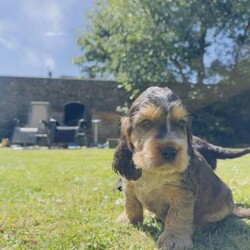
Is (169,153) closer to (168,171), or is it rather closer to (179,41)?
(168,171)

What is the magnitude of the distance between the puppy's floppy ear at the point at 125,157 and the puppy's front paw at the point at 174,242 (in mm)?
651

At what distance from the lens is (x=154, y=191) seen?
3854 millimetres

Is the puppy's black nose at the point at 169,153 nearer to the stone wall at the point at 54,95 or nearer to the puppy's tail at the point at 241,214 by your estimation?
the puppy's tail at the point at 241,214

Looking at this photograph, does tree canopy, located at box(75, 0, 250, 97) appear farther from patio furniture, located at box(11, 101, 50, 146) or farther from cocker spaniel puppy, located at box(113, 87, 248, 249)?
cocker spaniel puppy, located at box(113, 87, 248, 249)

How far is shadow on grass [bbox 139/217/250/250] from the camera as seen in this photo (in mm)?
3609

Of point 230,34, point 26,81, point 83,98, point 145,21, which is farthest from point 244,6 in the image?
point 26,81

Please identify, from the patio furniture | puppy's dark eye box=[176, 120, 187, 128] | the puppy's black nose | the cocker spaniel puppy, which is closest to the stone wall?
the patio furniture

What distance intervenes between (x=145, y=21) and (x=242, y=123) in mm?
9168

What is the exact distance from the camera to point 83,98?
28250mm

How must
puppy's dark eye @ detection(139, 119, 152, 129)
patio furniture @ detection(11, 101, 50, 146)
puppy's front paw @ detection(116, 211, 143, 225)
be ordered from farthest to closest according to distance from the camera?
1. patio furniture @ detection(11, 101, 50, 146)
2. puppy's front paw @ detection(116, 211, 143, 225)
3. puppy's dark eye @ detection(139, 119, 152, 129)

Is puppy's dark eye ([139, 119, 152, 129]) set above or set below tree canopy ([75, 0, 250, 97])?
below

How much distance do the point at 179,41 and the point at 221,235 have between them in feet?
75.0

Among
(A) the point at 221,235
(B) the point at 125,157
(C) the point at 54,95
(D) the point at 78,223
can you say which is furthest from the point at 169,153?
(C) the point at 54,95

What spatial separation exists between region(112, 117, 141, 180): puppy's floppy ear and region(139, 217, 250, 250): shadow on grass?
63 centimetres
